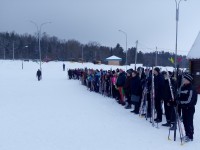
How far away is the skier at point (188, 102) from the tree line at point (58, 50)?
127 meters

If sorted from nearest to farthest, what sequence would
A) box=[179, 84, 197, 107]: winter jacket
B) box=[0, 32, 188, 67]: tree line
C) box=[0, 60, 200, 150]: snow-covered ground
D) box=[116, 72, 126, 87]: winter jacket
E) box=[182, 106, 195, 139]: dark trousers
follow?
box=[0, 60, 200, 150]: snow-covered ground, box=[179, 84, 197, 107]: winter jacket, box=[182, 106, 195, 139]: dark trousers, box=[116, 72, 126, 87]: winter jacket, box=[0, 32, 188, 67]: tree line

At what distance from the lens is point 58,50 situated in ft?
511

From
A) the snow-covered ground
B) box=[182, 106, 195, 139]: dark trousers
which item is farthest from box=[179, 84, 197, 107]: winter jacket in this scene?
the snow-covered ground

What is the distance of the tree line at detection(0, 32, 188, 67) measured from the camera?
14162cm

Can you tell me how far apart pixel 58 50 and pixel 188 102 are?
14923 cm

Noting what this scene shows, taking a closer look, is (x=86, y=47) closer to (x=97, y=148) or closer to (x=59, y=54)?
(x=59, y=54)

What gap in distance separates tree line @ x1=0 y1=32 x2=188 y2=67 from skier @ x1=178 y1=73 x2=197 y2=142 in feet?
417

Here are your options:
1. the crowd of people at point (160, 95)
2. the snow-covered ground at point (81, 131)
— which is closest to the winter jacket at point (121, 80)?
the crowd of people at point (160, 95)

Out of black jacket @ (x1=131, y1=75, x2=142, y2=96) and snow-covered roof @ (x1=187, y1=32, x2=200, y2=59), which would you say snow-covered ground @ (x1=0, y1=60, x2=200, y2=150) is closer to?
black jacket @ (x1=131, y1=75, x2=142, y2=96)

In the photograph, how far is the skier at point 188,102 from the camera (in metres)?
8.63

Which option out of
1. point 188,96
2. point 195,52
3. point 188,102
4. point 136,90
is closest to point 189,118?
point 188,102

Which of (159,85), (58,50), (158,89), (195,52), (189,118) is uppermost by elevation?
(58,50)

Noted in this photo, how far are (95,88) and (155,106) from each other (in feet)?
45.4

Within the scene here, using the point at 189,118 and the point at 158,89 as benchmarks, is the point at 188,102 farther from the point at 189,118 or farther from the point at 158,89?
the point at 158,89
